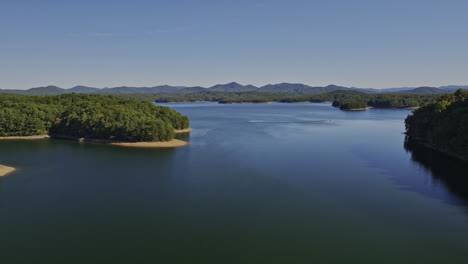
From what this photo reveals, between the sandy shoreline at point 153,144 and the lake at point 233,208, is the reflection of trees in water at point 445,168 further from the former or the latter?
the sandy shoreline at point 153,144

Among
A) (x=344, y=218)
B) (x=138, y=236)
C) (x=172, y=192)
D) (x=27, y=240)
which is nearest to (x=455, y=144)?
(x=344, y=218)

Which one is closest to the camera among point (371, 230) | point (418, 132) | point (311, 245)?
point (311, 245)

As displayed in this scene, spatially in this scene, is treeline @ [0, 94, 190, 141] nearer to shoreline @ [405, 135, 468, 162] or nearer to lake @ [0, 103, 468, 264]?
lake @ [0, 103, 468, 264]

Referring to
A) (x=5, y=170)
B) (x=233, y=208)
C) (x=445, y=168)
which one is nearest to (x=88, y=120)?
(x=5, y=170)

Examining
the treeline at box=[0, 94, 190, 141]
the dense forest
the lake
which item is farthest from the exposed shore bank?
the dense forest

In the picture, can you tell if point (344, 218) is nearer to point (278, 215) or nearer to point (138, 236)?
point (278, 215)

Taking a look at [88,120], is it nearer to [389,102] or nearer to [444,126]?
[444,126]

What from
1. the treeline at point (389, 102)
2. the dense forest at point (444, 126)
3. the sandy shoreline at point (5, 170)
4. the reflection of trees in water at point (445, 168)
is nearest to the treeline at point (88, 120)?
the sandy shoreline at point (5, 170)
